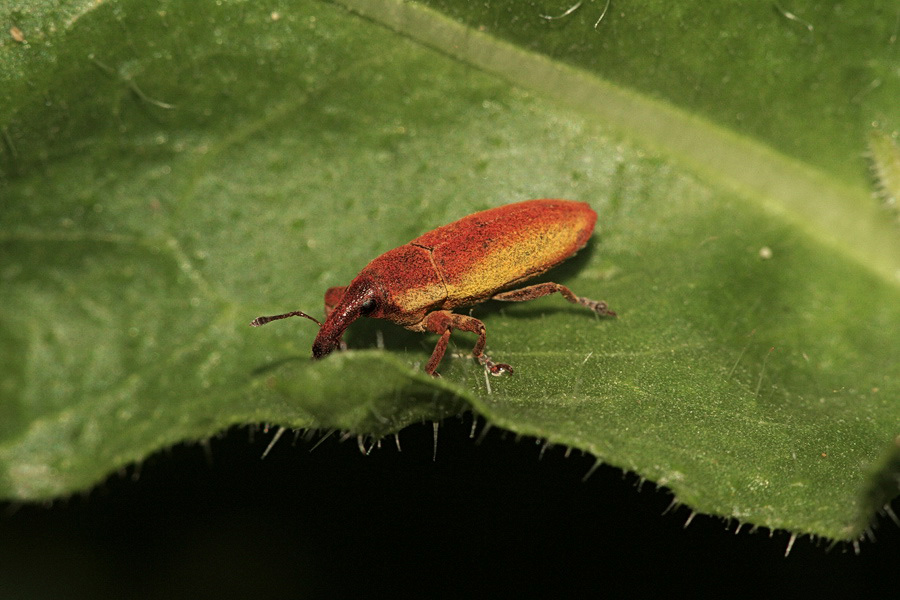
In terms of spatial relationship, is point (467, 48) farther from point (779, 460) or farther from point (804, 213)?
point (779, 460)

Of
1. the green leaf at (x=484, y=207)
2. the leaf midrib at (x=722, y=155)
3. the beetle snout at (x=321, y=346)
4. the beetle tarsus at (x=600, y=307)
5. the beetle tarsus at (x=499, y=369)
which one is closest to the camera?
the green leaf at (x=484, y=207)

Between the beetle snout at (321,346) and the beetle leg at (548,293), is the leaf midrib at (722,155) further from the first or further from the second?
the beetle snout at (321,346)

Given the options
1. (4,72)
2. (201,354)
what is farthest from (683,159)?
(4,72)

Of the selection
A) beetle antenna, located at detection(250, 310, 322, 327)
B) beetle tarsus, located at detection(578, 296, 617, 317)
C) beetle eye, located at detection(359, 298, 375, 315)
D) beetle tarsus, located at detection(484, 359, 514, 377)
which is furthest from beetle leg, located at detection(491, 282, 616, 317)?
beetle antenna, located at detection(250, 310, 322, 327)

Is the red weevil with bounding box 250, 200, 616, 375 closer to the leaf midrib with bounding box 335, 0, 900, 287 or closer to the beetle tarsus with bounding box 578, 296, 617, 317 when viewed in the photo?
the beetle tarsus with bounding box 578, 296, 617, 317

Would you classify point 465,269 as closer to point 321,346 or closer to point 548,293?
point 548,293

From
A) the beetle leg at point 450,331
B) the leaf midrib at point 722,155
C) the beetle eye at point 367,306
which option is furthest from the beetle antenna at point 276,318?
the leaf midrib at point 722,155

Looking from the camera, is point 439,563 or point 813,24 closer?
point 813,24
